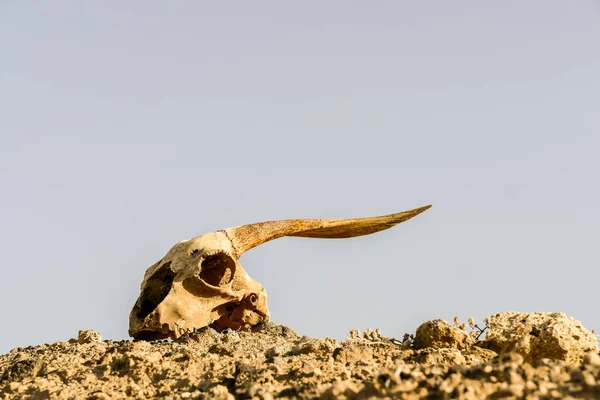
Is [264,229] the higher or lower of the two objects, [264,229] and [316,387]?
the higher

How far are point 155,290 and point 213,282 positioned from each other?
2.49 ft

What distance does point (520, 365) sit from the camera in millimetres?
5016

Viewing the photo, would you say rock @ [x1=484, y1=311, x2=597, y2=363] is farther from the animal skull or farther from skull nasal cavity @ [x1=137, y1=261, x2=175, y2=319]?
skull nasal cavity @ [x1=137, y1=261, x2=175, y2=319]

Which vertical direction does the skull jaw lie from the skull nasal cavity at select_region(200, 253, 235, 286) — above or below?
below

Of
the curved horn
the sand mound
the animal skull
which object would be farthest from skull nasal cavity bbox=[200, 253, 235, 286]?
the sand mound

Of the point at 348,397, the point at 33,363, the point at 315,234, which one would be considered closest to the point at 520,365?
the point at 348,397

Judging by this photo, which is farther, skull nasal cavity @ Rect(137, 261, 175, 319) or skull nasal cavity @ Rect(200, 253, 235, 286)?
skull nasal cavity @ Rect(200, 253, 235, 286)

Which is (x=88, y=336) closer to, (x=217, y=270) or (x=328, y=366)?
(x=217, y=270)

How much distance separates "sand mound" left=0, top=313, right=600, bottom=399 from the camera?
4820 mm

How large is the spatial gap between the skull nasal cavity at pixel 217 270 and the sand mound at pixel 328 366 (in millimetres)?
922

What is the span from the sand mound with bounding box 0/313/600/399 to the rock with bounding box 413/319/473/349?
0.4 inches

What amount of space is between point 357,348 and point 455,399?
273cm

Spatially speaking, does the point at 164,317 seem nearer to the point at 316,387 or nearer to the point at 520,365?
the point at 316,387

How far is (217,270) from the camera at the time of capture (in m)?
10.3
